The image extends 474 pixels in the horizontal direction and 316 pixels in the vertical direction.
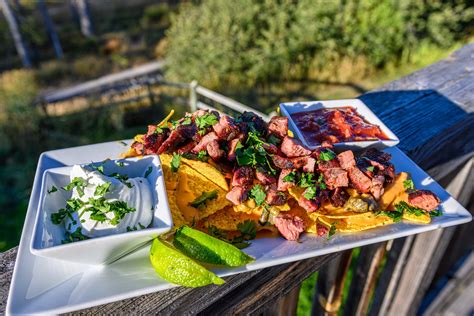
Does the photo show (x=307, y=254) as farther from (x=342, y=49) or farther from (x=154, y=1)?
(x=154, y=1)

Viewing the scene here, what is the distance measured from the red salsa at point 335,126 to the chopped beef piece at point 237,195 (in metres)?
0.52

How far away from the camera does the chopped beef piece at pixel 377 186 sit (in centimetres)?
154

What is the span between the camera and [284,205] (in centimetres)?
153

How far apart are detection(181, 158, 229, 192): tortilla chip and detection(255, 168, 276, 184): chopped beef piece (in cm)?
13

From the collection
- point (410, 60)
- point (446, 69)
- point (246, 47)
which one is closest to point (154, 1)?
point (246, 47)

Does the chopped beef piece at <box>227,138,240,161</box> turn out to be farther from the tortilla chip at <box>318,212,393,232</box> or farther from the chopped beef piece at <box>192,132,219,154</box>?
the tortilla chip at <box>318,212,393,232</box>

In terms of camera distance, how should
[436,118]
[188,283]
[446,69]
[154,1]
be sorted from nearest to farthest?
[188,283], [436,118], [446,69], [154,1]

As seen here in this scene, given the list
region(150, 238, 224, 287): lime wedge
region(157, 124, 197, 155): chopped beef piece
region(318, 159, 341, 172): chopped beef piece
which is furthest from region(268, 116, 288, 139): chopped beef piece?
region(150, 238, 224, 287): lime wedge

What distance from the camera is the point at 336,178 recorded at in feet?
5.01

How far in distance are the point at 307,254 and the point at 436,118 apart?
3.51ft

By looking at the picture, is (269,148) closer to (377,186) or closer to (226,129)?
(226,129)

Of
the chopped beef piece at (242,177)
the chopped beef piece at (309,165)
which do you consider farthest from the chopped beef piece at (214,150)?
the chopped beef piece at (309,165)

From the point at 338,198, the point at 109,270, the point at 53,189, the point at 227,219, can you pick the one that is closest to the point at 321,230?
the point at 338,198

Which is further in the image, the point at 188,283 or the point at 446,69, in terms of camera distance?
the point at 446,69
